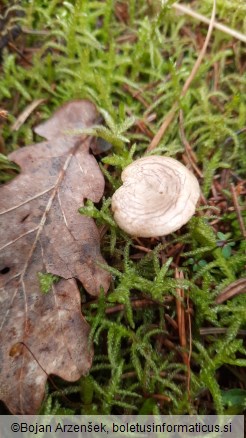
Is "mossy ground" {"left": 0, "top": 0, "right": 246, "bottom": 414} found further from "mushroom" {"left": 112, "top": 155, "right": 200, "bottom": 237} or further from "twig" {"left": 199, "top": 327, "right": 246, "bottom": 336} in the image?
"mushroom" {"left": 112, "top": 155, "right": 200, "bottom": 237}

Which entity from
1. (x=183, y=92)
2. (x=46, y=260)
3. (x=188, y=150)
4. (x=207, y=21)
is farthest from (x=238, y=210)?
(x=207, y=21)

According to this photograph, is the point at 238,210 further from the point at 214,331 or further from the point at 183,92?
the point at 183,92

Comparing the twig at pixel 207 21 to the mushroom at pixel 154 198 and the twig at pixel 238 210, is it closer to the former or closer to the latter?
the twig at pixel 238 210

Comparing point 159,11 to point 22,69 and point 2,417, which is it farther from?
point 2,417

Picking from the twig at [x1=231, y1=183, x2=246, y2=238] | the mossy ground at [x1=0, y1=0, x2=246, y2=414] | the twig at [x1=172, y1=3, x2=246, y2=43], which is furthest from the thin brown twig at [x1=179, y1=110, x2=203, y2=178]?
the twig at [x1=172, y1=3, x2=246, y2=43]

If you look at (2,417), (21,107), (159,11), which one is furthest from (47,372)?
(159,11)
